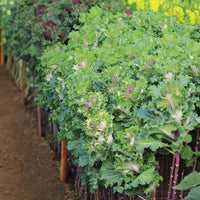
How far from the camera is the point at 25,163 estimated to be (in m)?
5.23

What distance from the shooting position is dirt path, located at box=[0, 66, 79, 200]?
4418 mm

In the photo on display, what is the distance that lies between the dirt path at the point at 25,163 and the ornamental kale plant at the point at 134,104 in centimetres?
103

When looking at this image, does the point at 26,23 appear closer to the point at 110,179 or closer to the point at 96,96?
the point at 96,96

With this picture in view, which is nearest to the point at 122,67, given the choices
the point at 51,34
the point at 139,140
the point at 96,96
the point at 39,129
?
the point at 96,96

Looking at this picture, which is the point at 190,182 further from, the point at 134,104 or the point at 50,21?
the point at 50,21

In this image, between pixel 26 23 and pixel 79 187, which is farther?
pixel 26 23

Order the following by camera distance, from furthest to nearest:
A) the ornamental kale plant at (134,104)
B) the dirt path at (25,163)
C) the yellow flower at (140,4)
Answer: the yellow flower at (140,4), the dirt path at (25,163), the ornamental kale plant at (134,104)

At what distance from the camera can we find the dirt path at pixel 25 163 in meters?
4.42

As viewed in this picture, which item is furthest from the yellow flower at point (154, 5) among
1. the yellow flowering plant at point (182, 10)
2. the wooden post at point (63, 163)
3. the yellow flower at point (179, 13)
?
the wooden post at point (63, 163)

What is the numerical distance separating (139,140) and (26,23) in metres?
3.69

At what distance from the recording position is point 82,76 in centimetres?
322

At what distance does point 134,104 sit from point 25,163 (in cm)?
296

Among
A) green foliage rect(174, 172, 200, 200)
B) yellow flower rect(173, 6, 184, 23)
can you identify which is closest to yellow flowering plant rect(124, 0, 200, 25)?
yellow flower rect(173, 6, 184, 23)

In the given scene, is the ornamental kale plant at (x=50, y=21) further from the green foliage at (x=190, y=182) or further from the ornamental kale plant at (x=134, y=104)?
the green foliage at (x=190, y=182)
